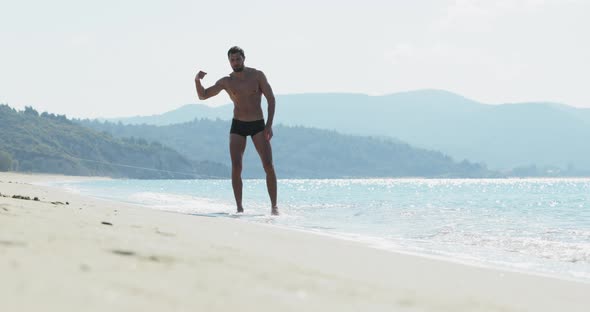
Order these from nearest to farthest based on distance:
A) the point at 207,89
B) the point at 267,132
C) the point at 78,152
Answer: the point at 267,132, the point at 207,89, the point at 78,152

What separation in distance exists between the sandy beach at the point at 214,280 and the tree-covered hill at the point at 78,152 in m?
122

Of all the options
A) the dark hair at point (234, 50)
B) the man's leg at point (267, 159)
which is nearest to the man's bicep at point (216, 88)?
the dark hair at point (234, 50)

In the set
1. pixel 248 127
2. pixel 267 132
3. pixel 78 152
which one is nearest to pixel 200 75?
pixel 248 127

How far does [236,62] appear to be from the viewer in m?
8.78

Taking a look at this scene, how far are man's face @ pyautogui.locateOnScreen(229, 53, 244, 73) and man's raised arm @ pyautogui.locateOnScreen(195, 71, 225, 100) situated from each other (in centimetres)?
26

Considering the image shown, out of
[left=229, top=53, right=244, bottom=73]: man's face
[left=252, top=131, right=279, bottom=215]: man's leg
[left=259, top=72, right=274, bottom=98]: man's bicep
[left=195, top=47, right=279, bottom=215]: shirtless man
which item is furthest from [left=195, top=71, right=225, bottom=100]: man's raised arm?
[left=252, top=131, right=279, bottom=215]: man's leg

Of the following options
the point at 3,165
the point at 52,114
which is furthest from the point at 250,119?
the point at 52,114

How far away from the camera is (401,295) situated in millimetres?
2348

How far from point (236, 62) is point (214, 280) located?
670 centimetres

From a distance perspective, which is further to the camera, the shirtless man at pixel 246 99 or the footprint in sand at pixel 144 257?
the shirtless man at pixel 246 99

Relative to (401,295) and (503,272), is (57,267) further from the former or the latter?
(503,272)

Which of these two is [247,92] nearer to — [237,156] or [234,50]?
[234,50]

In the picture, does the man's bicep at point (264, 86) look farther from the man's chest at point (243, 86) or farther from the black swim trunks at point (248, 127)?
the black swim trunks at point (248, 127)

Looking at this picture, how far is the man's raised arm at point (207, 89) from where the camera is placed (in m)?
8.90
